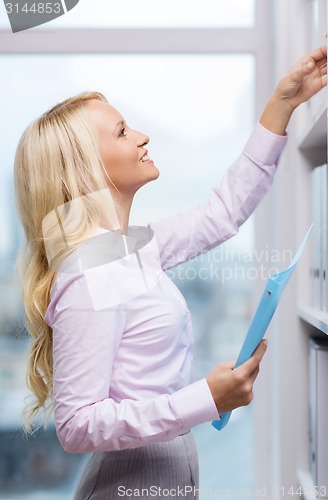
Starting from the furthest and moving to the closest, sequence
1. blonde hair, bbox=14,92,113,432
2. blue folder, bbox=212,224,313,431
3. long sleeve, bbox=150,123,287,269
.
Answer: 1. long sleeve, bbox=150,123,287,269
2. blonde hair, bbox=14,92,113,432
3. blue folder, bbox=212,224,313,431

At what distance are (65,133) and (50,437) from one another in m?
0.63

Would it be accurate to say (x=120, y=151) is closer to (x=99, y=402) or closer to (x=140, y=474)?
(x=99, y=402)

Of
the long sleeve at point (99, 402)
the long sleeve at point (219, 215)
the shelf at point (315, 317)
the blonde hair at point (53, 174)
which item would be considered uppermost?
the blonde hair at point (53, 174)

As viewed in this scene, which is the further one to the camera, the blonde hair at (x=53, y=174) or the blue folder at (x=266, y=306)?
the blonde hair at (x=53, y=174)

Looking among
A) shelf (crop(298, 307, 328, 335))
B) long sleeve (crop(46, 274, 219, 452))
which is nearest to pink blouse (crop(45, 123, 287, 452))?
long sleeve (crop(46, 274, 219, 452))

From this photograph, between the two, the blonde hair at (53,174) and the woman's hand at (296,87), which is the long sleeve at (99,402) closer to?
the blonde hair at (53,174)

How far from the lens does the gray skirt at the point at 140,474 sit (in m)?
0.97

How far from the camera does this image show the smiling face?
0.99 meters

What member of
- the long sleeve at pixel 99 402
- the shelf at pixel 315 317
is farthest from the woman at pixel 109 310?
the shelf at pixel 315 317

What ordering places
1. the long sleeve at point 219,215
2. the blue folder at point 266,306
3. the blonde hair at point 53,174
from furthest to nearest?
the long sleeve at point 219,215, the blonde hair at point 53,174, the blue folder at point 266,306

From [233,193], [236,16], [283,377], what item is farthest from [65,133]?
[283,377]

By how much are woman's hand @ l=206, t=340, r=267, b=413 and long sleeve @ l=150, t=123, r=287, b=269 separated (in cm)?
30

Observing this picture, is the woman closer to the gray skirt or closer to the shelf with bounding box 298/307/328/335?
the gray skirt

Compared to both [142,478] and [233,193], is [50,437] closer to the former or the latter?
[142,478]
